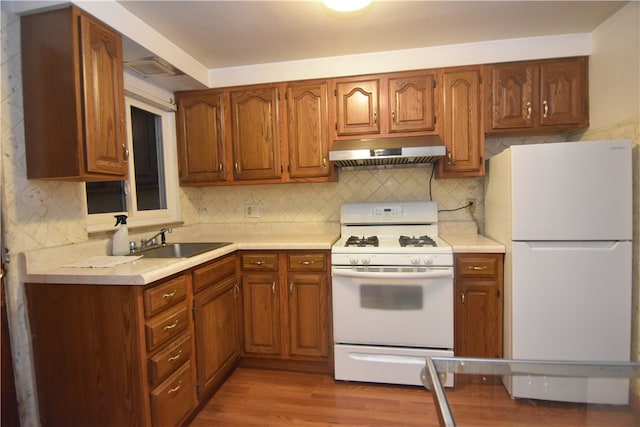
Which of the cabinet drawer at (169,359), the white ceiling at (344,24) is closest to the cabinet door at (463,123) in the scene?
the white ceiling at (344,24)

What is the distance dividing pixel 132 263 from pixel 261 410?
1132 millimetres

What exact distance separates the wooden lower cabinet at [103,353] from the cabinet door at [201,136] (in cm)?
127

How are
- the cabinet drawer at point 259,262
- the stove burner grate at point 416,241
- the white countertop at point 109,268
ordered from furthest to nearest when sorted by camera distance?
1. the cabinet drawer at point 259,262
2. the stove burner grate at point 416,241
3. the white countertop at point 109,268

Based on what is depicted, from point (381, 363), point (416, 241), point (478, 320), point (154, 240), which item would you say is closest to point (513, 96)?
point (416, 241)

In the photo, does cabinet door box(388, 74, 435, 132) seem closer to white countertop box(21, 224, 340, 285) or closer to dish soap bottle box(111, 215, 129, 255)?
white countertop box(21, 224, 340, 285)

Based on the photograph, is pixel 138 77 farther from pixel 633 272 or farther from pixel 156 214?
pixel 633 272

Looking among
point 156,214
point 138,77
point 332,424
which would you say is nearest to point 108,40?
point 138,77

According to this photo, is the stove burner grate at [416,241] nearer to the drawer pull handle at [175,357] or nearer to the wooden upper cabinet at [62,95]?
the drawer pull handle at [175,357]

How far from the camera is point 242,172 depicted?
2.53 meters

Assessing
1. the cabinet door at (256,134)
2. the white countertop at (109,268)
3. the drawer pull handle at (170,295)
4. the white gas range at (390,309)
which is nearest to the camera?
the white countertop at (109,268)

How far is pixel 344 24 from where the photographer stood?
1.92 m

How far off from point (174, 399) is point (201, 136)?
187cm

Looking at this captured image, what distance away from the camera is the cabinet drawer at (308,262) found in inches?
85.5

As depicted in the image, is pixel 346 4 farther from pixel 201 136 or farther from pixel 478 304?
pixel 478 304
